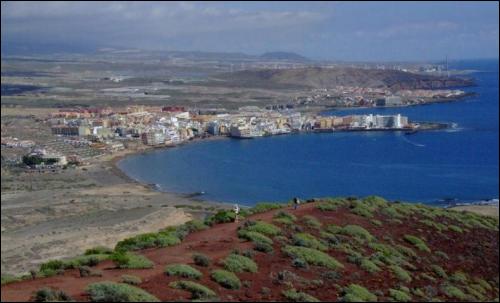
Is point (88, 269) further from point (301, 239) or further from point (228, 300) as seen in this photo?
point (301, 239)

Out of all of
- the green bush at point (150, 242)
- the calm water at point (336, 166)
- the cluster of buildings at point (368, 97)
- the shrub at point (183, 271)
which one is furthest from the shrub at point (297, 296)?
the cluster of buildings at point (368, 97)

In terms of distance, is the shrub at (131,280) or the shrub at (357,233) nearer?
the shrub at (131,280)

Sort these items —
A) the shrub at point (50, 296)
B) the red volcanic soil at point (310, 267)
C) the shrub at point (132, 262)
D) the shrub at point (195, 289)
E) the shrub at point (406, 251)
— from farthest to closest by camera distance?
the shrub at point (406, 251) → the shrub at point (132, 262) → the red volcanic soil at point (310, 267) → the shrub at point (195, 289) → the shrub at point (50, 296)

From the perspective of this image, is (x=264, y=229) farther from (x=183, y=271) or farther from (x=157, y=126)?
(x=157, y=126)

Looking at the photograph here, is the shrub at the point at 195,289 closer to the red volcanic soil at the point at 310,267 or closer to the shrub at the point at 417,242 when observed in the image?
the red volcanic soil at the point at 310,267

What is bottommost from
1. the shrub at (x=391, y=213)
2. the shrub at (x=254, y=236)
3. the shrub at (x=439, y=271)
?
the shrub at (x=439, y=271)
